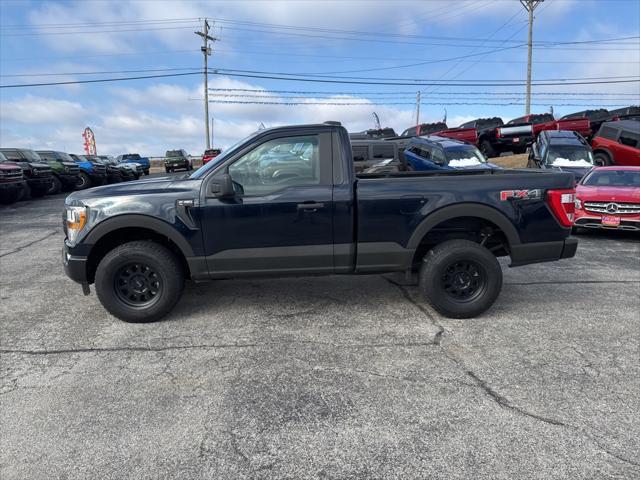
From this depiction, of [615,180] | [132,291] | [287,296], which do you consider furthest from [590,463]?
[615,180]

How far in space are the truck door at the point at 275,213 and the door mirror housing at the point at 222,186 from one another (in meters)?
0.16

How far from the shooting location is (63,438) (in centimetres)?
273

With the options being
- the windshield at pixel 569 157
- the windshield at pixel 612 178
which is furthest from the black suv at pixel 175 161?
the windshield at pixel 612 178

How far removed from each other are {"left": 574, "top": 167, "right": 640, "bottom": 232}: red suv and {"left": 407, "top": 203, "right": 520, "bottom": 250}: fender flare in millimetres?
5242

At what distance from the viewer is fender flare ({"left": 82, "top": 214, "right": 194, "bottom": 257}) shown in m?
4.21

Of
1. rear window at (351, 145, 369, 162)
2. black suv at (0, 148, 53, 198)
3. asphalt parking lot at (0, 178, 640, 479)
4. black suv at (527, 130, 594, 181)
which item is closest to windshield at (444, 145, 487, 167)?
black suv at (527, 130, 594, 181)

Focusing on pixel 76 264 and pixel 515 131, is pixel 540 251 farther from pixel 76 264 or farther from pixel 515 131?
pixel 515 131

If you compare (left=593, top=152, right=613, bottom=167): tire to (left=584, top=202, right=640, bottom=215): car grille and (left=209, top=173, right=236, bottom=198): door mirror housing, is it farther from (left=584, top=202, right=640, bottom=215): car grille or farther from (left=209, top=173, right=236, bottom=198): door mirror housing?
(left=209, top=173, right=236, bottom=198): door mirror housing

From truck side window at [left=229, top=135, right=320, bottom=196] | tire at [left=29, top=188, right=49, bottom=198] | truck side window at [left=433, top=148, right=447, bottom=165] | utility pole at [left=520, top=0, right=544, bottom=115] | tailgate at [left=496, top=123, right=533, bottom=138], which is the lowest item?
tire at [left=29, top=188, right=49, bottom=198]

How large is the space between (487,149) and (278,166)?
2004 cm

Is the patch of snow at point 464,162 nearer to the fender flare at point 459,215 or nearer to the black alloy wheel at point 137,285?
the fender flare at point 459,215

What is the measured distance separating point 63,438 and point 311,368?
5.54ft

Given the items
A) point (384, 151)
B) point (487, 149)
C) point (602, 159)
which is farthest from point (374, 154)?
point (487, 149)

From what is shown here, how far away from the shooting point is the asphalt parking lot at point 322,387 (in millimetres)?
2514
